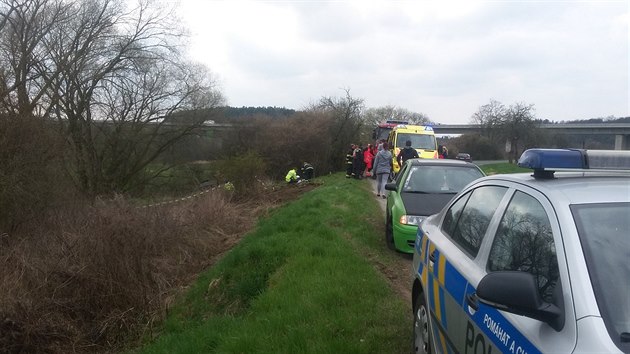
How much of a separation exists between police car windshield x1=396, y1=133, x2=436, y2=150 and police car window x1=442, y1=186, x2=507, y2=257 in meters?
17.0

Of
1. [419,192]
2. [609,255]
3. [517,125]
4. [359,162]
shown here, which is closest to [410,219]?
[419,192]

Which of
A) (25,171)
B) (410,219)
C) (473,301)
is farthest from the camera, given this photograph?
(25,171)

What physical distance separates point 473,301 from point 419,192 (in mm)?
5995

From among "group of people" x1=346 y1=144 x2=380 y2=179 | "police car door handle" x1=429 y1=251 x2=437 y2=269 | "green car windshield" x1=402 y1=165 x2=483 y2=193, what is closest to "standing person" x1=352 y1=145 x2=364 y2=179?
"group of people" x1=346 y1=144 x2=380 y2=179

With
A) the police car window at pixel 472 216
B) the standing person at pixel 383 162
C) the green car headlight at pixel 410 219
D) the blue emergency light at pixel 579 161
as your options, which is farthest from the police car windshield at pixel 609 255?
the standing person at pixel 383 162

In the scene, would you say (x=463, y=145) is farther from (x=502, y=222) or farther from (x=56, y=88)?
(x=502, y=222)

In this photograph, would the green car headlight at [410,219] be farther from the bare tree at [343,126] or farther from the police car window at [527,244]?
the bare tree at [343,126]

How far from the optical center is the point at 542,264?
239 cm

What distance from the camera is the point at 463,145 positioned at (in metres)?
61.2

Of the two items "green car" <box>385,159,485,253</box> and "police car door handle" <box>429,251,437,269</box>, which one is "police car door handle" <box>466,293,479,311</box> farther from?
"green car" <box>385,159,485,253</box>

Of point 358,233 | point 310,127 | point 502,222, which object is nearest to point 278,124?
point 310,127

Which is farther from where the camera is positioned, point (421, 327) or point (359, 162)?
point (359, 162)

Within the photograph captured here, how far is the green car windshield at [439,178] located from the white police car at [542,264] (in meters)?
5.12

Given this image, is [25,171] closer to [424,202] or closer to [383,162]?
[383,162]
